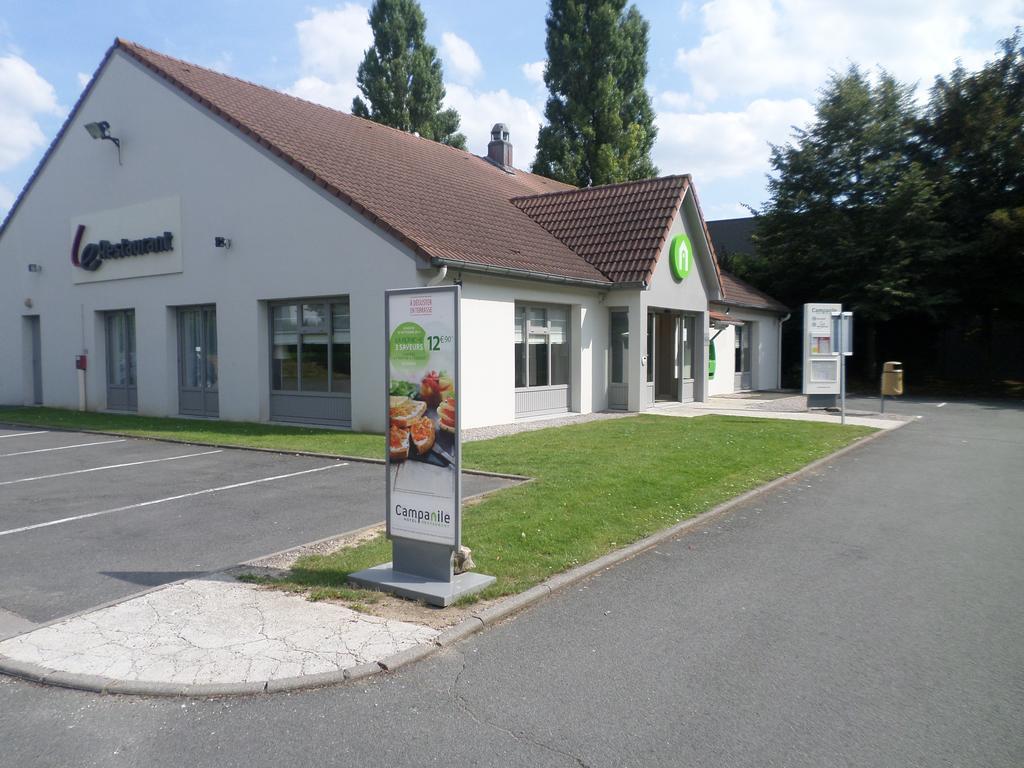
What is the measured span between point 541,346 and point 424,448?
12035mm

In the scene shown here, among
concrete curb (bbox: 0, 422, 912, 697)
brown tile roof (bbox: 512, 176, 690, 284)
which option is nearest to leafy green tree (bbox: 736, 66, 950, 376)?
brown tile roof (bbox: 512, 176, 690, 284)

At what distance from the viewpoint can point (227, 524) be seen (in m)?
8.22

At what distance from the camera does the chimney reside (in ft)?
98.6

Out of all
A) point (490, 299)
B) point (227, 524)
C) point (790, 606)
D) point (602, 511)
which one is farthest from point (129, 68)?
point (790, 606)

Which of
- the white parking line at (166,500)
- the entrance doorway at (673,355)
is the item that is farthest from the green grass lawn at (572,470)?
the entrance doorway at (673,355)

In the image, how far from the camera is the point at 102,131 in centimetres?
1975

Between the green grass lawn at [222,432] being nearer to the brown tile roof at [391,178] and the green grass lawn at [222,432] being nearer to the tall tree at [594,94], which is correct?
the brown tile roof at [391,178]

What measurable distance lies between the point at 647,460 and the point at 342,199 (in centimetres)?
783

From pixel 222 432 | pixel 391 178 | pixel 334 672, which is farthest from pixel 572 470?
pixel 391 178

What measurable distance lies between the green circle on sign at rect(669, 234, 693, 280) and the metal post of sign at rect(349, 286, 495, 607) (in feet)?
49.5

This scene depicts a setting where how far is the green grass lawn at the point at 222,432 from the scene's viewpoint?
13.4 meters

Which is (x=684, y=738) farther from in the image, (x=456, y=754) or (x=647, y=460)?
(x=647, y=460)

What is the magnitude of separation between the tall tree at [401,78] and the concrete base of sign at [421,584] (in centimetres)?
3992

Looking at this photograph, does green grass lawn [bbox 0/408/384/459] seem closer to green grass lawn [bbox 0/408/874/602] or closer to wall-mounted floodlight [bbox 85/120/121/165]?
green grass lawn [bbox 0/408/874/602]
